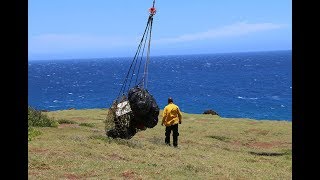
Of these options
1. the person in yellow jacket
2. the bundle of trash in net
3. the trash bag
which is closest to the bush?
the person in yellow jacket

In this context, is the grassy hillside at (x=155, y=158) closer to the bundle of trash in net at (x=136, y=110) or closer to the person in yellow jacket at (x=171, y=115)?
the person in yellow jacket at (x=171, y=115)

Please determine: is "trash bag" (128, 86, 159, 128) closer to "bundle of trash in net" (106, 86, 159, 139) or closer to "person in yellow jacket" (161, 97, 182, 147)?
"bundle of trash in net" (106, 86, 159, 139)

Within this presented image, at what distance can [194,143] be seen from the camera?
2602cm

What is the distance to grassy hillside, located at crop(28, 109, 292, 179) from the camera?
1493cm

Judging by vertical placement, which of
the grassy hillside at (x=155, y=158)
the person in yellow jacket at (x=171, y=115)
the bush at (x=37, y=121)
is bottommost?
the grassy hillside at (x=155, y=158)

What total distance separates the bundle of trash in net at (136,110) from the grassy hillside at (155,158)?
1372mm

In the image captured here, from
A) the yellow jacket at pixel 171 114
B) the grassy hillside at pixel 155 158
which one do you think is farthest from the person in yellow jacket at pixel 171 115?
the grassy hillside at pixel 155 158

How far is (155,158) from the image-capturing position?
18.6 metres

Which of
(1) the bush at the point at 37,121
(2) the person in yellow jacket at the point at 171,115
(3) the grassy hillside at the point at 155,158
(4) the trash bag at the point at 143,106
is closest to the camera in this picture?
(3) the grassy hillside at the point at 155,158

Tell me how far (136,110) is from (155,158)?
2.23m

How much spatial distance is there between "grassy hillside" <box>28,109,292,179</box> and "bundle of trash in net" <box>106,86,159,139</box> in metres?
1.37

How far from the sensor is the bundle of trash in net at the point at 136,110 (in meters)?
18.4
